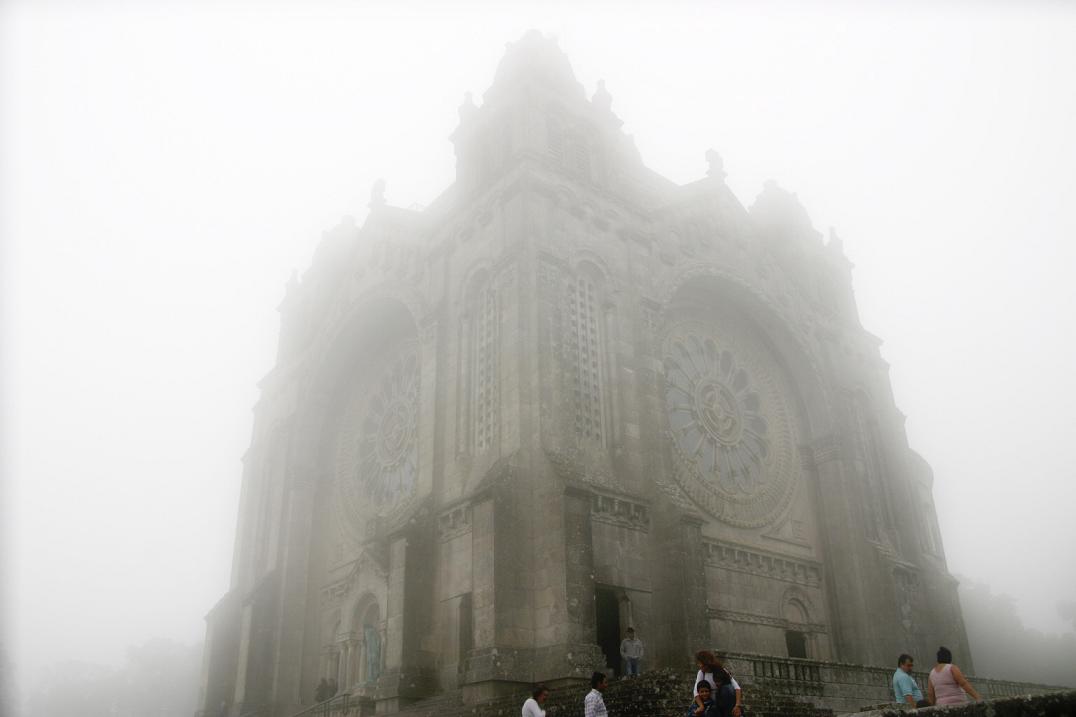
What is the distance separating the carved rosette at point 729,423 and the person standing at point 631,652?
24.4 ft

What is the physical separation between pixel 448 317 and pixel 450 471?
490cm

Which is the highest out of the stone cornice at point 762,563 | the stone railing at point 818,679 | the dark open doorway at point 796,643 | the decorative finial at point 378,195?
the decorative finial at point 378,195

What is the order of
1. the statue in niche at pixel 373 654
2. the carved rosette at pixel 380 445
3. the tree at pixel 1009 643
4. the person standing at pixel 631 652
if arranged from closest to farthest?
the person standing at pixel 631 652, the statue in niche at pixel 373 654, the carved rosette at pixel 380 445, the tree at pixel 1009 643

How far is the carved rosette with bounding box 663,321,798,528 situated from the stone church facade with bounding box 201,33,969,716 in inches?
4.0

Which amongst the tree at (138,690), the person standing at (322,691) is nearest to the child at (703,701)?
the person standing at (322,691)

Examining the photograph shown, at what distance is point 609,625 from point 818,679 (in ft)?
15.1

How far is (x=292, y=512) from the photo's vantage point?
29547 mm

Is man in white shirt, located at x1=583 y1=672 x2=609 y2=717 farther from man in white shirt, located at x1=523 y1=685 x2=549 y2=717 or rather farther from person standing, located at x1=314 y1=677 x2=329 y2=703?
person standing, located at x1=314 y1=677 x2=329 y2=703

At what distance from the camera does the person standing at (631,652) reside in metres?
17.2

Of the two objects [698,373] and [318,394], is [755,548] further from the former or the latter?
[318,394]

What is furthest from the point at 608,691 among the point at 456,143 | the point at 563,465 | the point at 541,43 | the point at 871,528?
the point at 541,43

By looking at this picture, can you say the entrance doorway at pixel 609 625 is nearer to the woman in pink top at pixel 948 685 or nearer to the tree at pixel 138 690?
the woman in pink top at pixel 948 685

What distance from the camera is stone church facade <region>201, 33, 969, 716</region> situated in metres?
19.5

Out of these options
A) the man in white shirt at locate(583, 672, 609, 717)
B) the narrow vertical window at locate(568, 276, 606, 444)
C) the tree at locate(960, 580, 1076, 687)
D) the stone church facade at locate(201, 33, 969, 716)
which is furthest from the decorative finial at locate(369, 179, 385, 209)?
the tree at locate(960, 580, 1076, 687)
